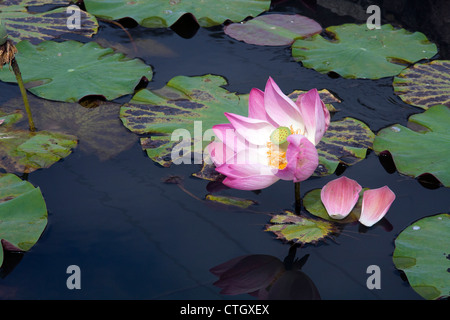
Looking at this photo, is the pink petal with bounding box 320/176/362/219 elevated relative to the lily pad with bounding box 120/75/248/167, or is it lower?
lower

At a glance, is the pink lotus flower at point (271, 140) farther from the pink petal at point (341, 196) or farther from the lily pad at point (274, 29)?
the lily pad at point (274, 29)

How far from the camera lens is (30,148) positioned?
1973 mm

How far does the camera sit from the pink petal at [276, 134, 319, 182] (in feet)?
5.04

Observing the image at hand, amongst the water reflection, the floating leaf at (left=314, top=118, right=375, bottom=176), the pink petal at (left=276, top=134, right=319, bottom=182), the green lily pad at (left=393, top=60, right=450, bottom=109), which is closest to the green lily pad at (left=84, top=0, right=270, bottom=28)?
the green lily pad at (left=393, top=60, right=450, bottom=109)

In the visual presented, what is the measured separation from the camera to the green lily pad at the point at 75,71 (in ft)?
7.50

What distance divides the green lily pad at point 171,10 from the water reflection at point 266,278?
1650 mm

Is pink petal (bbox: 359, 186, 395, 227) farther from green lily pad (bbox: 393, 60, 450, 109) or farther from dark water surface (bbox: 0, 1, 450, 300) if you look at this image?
green lily pad (bbox: 393, 60, 450, 109)

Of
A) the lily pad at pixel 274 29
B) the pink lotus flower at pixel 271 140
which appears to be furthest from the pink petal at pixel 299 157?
the lily pad at pixel 274 29

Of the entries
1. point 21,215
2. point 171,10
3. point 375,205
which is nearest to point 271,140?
point 375,205

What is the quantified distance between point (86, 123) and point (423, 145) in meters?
1.33

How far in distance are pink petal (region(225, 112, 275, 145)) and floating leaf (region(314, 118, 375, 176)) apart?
0.91ft
